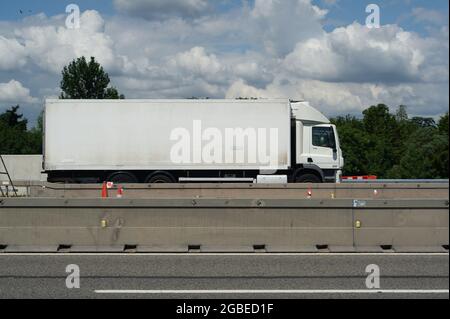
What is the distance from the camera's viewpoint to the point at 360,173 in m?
93.4

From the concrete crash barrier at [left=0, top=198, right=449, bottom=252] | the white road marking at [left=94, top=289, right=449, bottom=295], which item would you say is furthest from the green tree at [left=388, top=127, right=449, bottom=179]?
the white road marking at [left=94, top=289, right=449, bottom=295]

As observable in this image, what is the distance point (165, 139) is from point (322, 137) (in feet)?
20.1

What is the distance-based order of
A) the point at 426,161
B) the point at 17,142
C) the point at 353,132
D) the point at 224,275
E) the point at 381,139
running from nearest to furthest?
the point at 224,275
the point at 426,161
the point at 17,142
the point at 353,132
the point at 381,139

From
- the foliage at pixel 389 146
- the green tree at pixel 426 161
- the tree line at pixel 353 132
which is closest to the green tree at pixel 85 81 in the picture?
the tree line at pixel 353 132

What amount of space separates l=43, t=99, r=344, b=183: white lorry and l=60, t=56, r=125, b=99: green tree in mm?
78827

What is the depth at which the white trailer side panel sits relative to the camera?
1008 inches

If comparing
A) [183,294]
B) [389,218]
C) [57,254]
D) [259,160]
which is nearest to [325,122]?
[259,160]

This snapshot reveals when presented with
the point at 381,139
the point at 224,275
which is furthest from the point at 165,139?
the point at 381,139

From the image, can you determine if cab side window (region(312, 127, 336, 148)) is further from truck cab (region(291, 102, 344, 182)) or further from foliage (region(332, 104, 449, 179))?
foliage (region(332, 104, 449, 179))

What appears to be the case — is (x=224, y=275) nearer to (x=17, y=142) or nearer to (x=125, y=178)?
(x=125, y=178)

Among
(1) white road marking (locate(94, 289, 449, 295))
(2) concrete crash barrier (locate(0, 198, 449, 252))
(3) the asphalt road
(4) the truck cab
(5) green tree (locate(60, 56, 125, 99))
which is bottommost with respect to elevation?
(1) white road marking (locate(94, 289, 449, 295))

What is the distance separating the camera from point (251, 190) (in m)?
22.5

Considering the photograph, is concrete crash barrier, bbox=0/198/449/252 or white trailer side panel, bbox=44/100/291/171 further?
white trailer side panel, bbox=44/100/291/171
